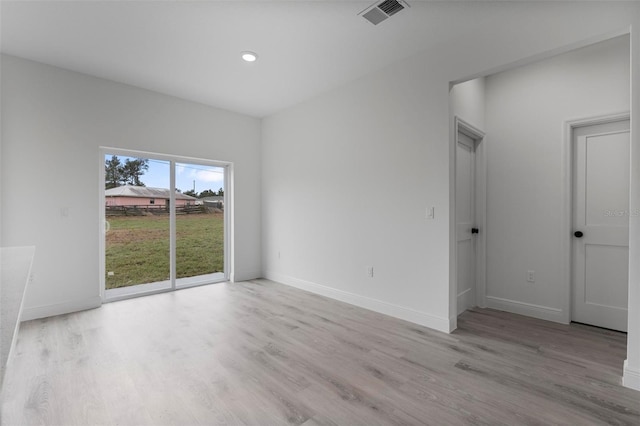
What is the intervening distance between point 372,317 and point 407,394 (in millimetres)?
1450

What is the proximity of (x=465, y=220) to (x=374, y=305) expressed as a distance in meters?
1.54

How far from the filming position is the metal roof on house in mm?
4211

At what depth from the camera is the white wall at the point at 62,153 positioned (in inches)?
132

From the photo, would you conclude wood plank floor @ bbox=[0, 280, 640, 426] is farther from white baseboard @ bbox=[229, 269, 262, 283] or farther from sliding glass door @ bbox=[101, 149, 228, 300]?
white baseboard @ bbox=[229, 269, 262, 283]

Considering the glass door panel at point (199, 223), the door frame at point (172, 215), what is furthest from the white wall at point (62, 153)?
the glass door panel at point (199, 223)

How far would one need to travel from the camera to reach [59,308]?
3594 mm

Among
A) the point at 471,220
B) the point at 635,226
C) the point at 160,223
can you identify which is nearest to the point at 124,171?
the point at 160,223

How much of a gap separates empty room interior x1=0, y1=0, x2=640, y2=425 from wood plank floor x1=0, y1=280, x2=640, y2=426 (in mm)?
20

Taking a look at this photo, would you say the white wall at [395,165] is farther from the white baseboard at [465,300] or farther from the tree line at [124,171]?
the tree line at [124,171]

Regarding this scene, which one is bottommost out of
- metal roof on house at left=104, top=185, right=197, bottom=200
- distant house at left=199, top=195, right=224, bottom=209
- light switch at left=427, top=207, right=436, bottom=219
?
light switch at left=427, top=207, right=436, bottom=219

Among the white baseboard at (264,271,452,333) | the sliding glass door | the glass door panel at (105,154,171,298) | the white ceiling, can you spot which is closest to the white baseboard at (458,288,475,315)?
the white baseboard at (264,271,452,333)

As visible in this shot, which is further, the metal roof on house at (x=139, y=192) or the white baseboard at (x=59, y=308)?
the metal roof on house at (x=139, y=192)

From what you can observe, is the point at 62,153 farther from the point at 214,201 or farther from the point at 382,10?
the point at 382,10

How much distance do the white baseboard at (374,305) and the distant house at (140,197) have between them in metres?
2.13
